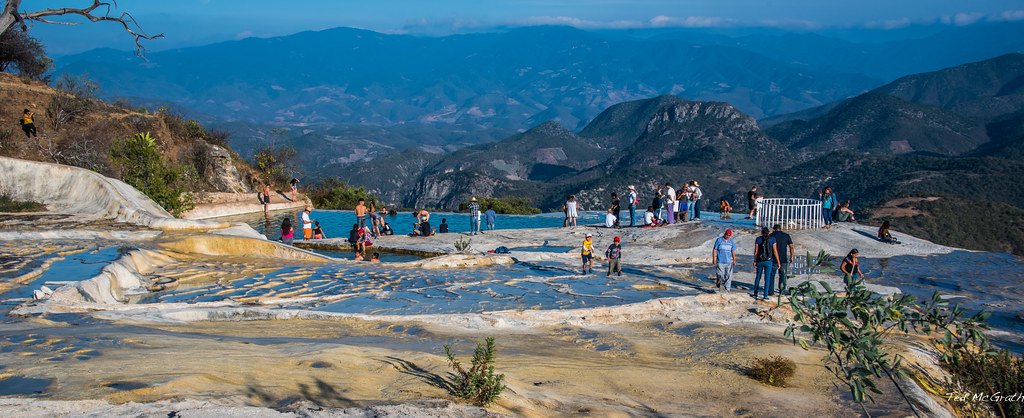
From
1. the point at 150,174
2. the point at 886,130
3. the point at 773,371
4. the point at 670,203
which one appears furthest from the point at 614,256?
the point at 886,130

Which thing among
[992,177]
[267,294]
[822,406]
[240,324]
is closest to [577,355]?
[822,406]

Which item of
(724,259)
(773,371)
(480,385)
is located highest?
(724,259)

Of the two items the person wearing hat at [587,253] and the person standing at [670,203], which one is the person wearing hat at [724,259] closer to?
the person wearing hat at [587,253]

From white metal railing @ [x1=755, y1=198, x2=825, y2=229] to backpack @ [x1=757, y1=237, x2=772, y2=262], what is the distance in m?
8.63

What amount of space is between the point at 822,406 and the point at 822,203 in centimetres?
1551

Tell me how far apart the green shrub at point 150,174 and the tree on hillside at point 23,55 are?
15453 mm

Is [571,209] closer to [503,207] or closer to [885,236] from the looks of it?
[885,236]

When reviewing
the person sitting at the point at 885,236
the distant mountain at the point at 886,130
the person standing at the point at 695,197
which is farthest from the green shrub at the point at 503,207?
the distant mountain at the point at 886,130

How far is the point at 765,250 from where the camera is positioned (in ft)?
43.6

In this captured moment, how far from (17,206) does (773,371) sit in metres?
18.9

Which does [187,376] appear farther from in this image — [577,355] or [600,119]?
[600,119]

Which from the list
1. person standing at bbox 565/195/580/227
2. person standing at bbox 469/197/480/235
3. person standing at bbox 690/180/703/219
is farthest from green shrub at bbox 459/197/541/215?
person standing at bbox 469/197/480/235

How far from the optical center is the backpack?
13.3m

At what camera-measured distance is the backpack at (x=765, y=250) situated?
43.5ft
